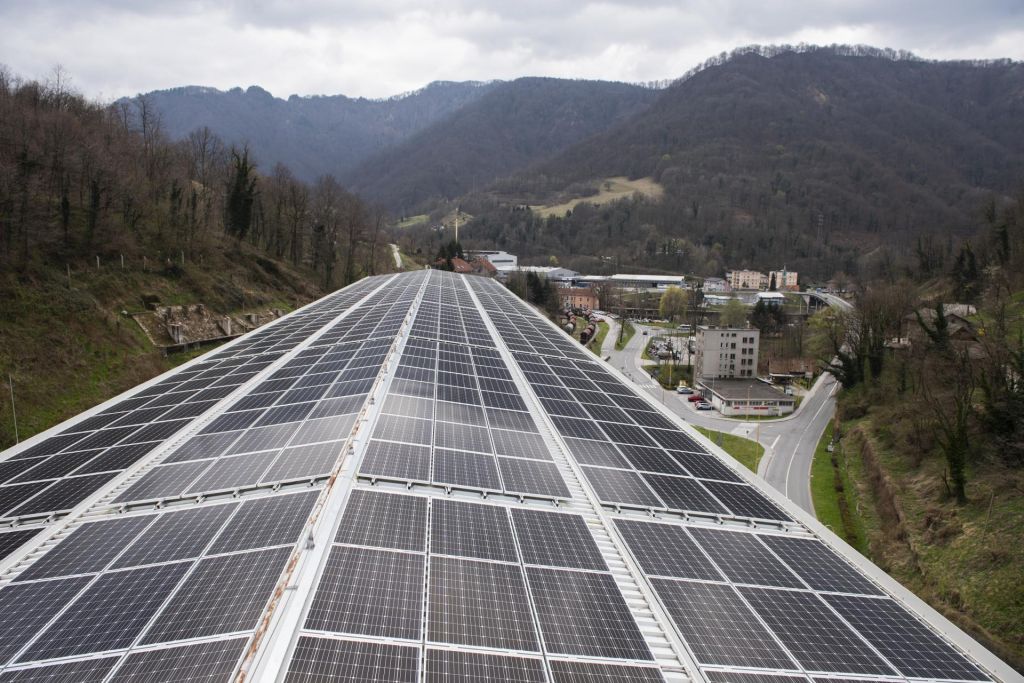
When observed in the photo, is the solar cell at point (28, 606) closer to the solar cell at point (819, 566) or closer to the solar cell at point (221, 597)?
the solar cell at point (221, 597)

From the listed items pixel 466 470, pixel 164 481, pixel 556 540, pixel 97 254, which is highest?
pixel 97 254

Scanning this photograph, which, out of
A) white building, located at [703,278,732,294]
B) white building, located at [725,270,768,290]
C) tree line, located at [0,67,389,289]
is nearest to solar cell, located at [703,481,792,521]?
tree line, located at [0,67,389,289]

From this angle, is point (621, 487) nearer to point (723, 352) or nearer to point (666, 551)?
point (666, 551)

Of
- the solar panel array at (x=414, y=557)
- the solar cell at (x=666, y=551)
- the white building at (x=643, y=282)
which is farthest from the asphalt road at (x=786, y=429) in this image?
the white building at (x=643, y=282)

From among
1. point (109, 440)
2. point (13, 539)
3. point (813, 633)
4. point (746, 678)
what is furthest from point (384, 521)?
point (109, 440)

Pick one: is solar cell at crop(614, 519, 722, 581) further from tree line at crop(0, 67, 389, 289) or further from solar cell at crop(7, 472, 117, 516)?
tree line at crop(0, 67, 389, 289)

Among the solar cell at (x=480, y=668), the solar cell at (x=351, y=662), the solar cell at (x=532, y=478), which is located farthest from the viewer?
the solar cell at (x=532, y=478)

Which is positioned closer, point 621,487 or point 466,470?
point 466,470

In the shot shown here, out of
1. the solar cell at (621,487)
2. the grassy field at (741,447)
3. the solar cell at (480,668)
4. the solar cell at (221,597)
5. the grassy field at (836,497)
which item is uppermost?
the solar cell at (221,597)
